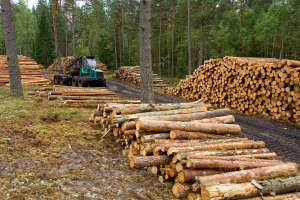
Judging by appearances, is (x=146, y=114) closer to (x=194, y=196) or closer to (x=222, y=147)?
(x=222, y=147)

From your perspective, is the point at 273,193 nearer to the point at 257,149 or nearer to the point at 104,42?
the point at 257,149

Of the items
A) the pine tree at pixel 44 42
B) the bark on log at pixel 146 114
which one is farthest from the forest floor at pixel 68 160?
the pine tree at pixel 44 42

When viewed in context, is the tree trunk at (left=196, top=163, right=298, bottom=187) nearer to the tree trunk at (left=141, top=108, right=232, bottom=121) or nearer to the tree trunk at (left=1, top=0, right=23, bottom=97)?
the tree trunk at (left=141, top=108, right=232, bottom=121)

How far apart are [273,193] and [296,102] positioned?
22.0 feet

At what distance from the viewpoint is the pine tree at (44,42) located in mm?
35969

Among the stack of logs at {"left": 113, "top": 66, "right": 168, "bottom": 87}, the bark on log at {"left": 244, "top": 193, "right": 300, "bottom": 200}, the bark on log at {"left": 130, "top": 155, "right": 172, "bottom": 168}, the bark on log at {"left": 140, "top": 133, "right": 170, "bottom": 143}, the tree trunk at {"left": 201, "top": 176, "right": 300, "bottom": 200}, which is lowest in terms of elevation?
the bark on log at {"left": 244, "top": 193, "right": 300, "bottom": 200}

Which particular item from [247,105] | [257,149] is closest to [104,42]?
[247,105]

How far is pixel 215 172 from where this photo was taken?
3.92 m

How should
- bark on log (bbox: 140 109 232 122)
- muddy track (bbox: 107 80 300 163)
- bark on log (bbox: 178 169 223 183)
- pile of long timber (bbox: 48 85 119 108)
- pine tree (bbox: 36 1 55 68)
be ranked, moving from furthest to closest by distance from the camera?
pine tree (bbox: 36 1 55 68), pile of long timber (bbox: 48 85 119 108), muddy track (bbox: 107 80 300 163), bark on log (bbox: 140 109 232 122), bark on log (bbox: 178 169 223 183)

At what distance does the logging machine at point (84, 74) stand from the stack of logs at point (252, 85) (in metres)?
7.15

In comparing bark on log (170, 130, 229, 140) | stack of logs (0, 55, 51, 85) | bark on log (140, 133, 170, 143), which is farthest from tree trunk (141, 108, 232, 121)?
stack of logs (0, 55, 51, 85)

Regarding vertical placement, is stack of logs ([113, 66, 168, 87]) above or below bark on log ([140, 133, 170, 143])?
above

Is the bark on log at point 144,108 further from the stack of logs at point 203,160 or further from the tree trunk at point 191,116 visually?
the tree trunk at point 191,116

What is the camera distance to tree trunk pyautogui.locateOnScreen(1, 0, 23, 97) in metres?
9.95
